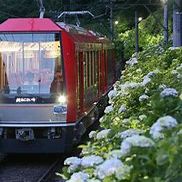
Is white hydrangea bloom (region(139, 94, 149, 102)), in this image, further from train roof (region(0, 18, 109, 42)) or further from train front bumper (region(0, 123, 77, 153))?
train roof (region(0, 18, 109, 42))

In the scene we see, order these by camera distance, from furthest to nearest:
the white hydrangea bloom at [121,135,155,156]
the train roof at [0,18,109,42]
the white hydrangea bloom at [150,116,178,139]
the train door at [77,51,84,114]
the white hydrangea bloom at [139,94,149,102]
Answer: the train door at [77,51,84,114]
the train roof at [0,18,109,42]
the white hydrangea bloom at [139,94,149,102]
the white hydrangea bloom at [150,116,178,139]
the white hydrangea bloom at [121,135,155,156]

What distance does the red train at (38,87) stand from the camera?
12.5 meters

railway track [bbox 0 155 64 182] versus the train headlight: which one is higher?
the train headlight

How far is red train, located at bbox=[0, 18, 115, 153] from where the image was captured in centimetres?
1245

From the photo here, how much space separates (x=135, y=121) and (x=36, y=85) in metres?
7.80

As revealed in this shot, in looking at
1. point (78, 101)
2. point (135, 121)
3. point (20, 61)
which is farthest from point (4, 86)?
point (135, 121)

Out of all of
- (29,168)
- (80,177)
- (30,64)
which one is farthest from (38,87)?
(80,177)

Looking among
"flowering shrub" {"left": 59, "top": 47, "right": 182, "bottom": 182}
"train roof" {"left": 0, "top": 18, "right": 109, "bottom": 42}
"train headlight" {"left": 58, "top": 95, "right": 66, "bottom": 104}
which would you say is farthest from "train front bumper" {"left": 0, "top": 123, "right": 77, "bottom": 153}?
"flowering shrub" {"left": 59, "top": 47, "right": 182, "bottom": 182}

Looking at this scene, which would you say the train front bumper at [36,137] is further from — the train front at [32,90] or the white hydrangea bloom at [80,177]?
the white hydrangea bloom at [80,177]

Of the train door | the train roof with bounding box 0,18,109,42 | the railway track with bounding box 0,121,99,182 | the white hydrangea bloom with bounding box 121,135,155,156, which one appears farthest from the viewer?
the train door

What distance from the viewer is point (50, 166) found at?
13.0 meters

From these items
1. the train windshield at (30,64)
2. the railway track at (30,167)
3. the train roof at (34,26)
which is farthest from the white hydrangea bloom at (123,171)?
the train roof at (34,26)

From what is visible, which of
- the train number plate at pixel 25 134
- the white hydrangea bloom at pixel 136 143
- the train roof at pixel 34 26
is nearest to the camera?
the white hydrangea bloom at pixel 136 143

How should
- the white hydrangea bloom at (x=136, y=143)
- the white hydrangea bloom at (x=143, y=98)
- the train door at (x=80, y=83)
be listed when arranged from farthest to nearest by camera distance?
the train door at (x=80, y=83) → the white hydrangea bloom at (x=143, y=98) → the white hydrangea bloom at (x=136, y=143)
